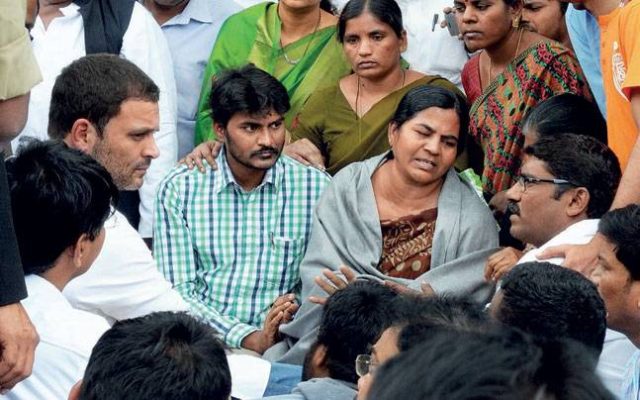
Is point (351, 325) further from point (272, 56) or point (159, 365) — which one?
point (272, 56)

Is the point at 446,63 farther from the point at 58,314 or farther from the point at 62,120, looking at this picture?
the point at 58,314

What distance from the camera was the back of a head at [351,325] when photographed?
3146 millimetres

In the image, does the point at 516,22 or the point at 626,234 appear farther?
the point at 516,22

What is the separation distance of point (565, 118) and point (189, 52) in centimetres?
193

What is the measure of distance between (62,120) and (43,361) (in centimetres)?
143

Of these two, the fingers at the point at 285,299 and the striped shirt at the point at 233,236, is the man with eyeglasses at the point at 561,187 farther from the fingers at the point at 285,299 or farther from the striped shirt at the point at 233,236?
the striped shirt at the point at 233,236

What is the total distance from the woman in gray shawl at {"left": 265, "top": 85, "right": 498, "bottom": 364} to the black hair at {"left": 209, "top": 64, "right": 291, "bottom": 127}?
433 millimetres

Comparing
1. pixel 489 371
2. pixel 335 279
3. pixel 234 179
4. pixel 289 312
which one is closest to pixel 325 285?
pixel 335 279

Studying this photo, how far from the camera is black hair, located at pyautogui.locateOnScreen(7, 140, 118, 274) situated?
9.85 feet

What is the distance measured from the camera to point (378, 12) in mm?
4953

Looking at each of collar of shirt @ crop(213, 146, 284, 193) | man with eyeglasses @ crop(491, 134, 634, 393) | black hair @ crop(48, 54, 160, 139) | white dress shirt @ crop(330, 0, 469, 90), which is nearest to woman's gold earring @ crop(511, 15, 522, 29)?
white dress shirt @ crop(330, 0, 469, 90)

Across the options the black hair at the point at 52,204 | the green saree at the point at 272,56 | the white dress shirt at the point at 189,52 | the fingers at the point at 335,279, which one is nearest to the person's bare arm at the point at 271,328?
the fingers at the point at 335,279

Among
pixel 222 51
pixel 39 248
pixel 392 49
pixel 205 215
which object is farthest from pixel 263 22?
pixel 39 248

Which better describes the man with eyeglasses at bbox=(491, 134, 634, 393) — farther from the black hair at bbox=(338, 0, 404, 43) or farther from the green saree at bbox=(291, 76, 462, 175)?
the black hair at bbox=(338, 0, 404, 43)
